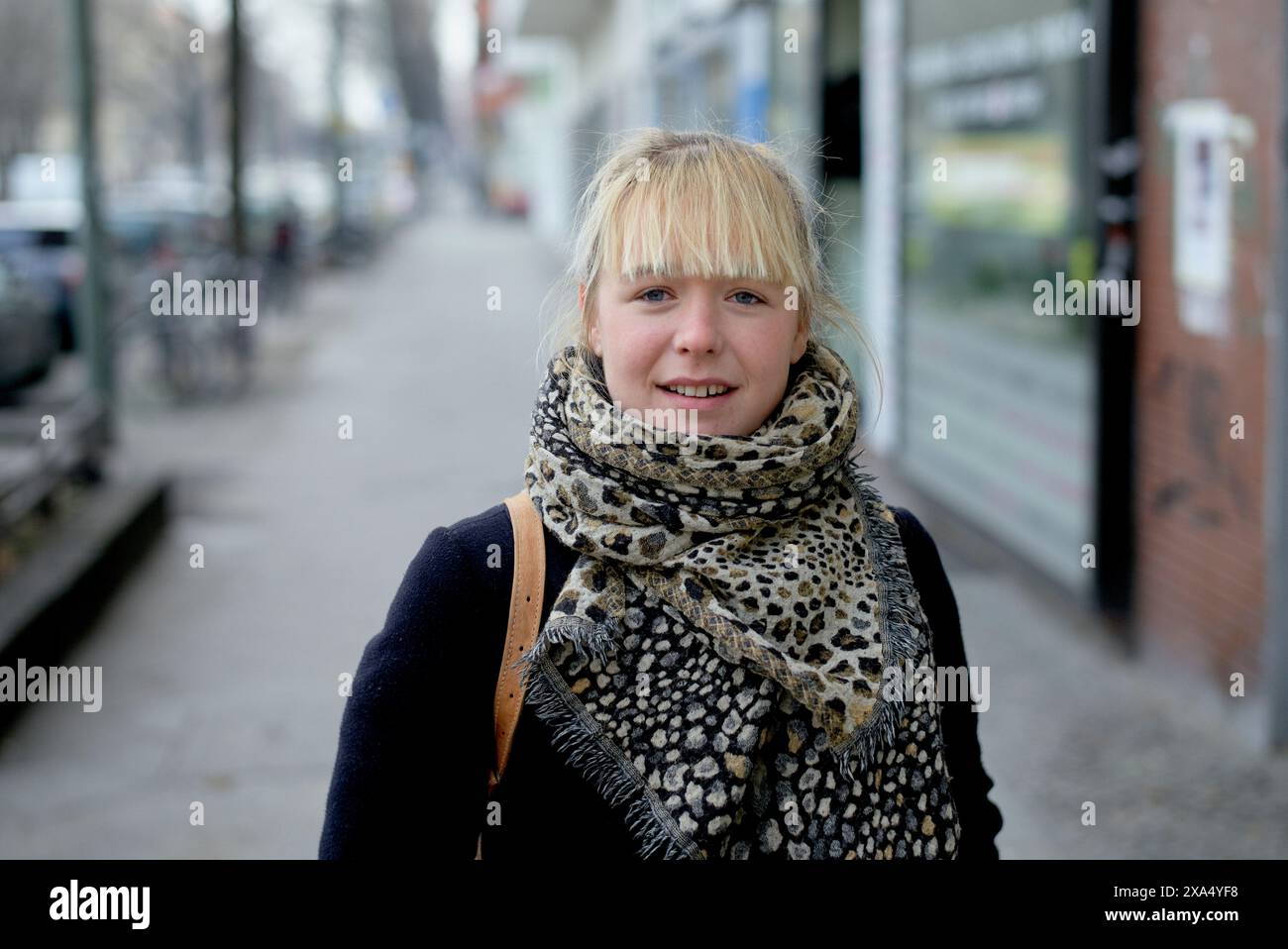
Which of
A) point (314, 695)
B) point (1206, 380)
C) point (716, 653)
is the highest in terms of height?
point (1206, 380)

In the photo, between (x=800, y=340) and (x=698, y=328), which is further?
(x=800, y=340)

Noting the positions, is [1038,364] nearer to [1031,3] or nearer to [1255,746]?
[1031,3]

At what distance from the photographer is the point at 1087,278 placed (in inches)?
266

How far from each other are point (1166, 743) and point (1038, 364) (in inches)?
101

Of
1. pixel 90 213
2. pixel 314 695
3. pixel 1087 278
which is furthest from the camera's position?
pixel 90 213

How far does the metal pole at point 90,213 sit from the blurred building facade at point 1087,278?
16.5 feet

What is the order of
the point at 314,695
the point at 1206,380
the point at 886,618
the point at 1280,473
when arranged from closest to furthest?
the point at 886,618
the point at 1280,473
the point at 1206,380
the point at 314,695

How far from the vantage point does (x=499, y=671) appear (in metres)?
1.88

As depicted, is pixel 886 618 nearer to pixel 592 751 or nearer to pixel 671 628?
pixel 671 628

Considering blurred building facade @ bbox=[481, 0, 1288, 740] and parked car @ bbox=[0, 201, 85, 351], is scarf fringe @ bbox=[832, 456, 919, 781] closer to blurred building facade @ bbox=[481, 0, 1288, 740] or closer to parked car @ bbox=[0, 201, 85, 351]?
blurred building facade @ bbox=[481, 0, 1288, 740]

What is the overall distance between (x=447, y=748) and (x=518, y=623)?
0.17 metres

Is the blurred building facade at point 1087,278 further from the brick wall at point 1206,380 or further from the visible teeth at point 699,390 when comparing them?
the visible teeth at point 699,390

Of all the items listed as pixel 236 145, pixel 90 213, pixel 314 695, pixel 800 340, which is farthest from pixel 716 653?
pixel 236 145
